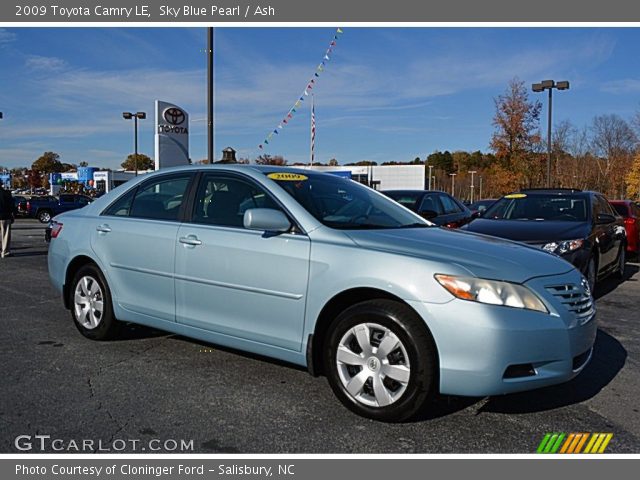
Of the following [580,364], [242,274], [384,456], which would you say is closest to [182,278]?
[242,274]

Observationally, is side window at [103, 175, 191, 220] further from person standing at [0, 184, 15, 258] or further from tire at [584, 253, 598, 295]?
person standing at [0, 184, 15, 258]

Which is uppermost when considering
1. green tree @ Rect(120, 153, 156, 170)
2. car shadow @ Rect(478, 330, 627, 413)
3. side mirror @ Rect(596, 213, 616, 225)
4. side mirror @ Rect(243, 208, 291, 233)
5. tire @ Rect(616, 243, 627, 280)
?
green tree @ Rect(120, 153, 156, 170)

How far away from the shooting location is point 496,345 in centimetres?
301

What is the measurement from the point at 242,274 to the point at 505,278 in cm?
174

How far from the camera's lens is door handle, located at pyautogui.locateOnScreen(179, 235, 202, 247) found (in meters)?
4.14

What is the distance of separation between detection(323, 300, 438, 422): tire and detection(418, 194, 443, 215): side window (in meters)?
7.25

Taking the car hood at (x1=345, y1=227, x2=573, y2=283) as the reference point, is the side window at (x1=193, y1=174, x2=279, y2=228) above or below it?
above

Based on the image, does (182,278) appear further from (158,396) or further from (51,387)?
(51,387)

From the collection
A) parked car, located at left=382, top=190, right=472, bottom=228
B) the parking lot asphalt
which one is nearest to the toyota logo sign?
parked car, located at left=382, top=190, right=472, bottom=228

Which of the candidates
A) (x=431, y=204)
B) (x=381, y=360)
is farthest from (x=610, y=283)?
(x=381, y=360)

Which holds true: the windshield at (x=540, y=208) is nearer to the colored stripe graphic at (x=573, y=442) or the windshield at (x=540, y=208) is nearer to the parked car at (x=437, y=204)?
the parked car at (x=437, y=204)

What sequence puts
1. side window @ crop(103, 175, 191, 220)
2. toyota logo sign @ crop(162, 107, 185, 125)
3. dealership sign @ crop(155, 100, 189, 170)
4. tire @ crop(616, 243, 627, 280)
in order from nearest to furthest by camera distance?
side window @ crop(103, 175, 191, 220) < tire @ crop(616, 243, 627, 280) < dealership sign @ crop(155, 100, 189, 170) < toyota logo sign @ crop(162, 107, 185, 125)

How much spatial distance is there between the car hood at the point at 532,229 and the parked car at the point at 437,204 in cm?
256

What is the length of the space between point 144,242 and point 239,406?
1.70 metres
